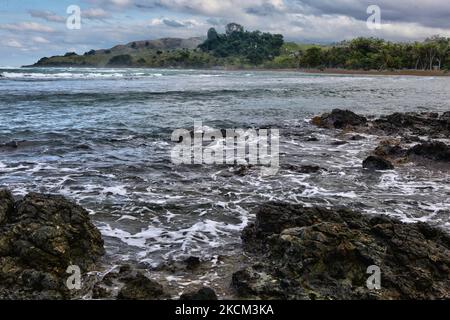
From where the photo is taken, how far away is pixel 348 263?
326 inches

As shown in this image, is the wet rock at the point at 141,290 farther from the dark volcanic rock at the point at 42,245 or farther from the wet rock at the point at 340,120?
the wet rock at the point at 340,120

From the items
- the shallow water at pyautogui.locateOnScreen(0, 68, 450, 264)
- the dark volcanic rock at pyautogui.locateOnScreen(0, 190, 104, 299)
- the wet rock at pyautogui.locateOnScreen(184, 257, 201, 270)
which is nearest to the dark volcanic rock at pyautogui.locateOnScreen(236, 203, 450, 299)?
the wet rock at pyautogui.locateOnScreen(184, 257, 201, 270)

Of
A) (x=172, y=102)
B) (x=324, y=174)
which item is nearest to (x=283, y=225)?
(x=324, y=174)

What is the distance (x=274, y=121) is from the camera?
3195 cm

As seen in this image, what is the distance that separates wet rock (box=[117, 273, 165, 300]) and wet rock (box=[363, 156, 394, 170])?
1222 cm

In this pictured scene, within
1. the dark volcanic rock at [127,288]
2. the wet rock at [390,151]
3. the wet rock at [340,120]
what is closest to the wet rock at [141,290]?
the dark volcanic rock at [127,288]

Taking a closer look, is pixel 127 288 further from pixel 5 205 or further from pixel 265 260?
pixel 5 205

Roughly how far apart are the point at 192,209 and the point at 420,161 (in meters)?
10.9

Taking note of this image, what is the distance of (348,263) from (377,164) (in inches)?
408

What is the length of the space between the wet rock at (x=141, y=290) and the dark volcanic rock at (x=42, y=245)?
102cm

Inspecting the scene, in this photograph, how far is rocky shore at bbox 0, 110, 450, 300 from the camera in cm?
774

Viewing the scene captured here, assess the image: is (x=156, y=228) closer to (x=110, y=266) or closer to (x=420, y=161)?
(x=110, y=266)

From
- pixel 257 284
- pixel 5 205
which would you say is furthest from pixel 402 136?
pixel 5 205

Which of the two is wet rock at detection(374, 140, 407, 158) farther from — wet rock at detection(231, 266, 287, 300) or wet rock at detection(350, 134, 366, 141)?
wet rock at detection(231, 266, 287, 300)
